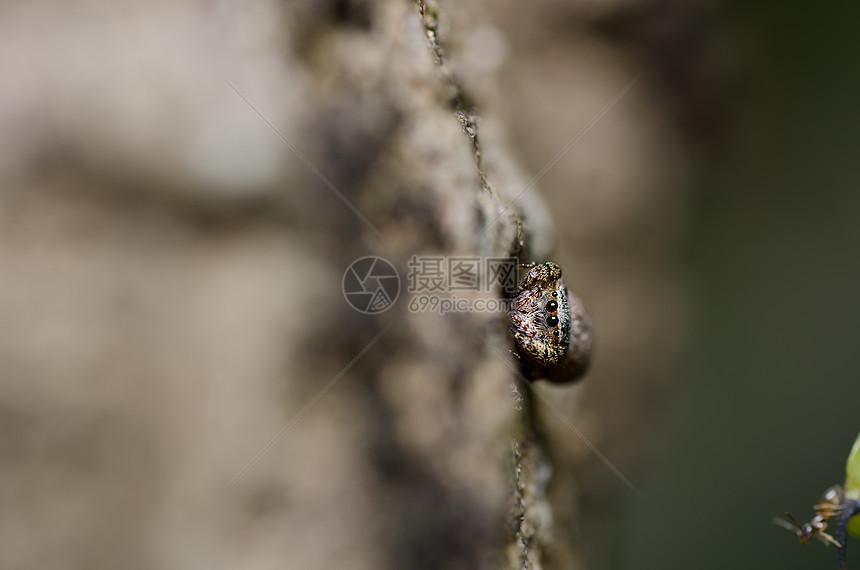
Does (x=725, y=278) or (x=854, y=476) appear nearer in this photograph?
(x=854, y=476)

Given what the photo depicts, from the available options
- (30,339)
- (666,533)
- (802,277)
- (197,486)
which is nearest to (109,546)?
(197,486)

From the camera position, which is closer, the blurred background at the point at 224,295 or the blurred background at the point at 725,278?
the blurred background at the point at 224,295

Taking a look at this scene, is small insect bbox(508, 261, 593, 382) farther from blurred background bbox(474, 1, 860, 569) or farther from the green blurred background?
the green blurred background

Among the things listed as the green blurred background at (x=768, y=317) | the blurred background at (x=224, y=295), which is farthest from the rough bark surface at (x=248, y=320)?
the green blurred background at (x=768, y=317)

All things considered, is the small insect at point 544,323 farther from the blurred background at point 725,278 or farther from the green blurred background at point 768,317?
the green blurred background at point 768,317

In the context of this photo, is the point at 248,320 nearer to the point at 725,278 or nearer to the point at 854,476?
the point at 854,476

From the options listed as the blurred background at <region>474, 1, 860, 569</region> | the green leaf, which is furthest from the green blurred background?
the green leaf

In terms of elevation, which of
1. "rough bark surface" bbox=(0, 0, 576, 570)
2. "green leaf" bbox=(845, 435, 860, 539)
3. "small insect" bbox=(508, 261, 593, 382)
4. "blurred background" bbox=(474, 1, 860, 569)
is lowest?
"rough bark surface" bbox=(0, 0, 576, 570)

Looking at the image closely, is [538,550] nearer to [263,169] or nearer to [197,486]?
[197,486]

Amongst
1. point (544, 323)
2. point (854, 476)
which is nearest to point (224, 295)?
point (544, 323)
